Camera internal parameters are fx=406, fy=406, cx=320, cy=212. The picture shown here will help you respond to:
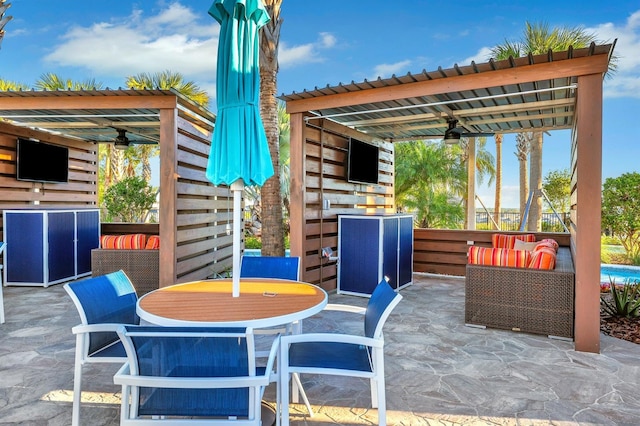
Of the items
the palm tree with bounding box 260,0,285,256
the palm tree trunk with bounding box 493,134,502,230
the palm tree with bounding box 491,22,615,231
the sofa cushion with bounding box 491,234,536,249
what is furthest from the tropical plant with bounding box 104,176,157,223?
the palm tree trunk with bounding box 493,134,502,230

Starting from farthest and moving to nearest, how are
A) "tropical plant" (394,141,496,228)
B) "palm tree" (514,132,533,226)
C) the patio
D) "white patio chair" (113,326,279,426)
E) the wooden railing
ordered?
1. "palm tree" (514,132,533,226)
2. "tropical plant" (394,141,496,228)
3. the wooden railing
4. the patio
5. "white patio chair" (113,326,279,426)

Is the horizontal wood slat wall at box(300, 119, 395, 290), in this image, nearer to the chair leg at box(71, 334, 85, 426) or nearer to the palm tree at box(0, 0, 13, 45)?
the chair leg at box(71, 334, 85, 426)

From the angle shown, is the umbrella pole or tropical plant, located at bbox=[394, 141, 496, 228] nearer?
the umbrella pole

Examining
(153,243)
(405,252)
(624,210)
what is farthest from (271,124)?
(624,210)

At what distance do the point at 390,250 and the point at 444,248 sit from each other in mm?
2141

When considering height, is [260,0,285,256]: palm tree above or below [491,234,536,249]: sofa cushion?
above

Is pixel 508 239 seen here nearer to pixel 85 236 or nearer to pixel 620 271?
pixel 620 271

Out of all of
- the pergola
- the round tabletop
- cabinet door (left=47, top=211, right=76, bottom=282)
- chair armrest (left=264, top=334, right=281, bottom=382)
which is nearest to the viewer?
chair armrest (left=264, top=334, right=281, bottom=382)

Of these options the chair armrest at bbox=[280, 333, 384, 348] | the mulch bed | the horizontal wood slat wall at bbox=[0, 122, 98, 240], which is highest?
the horizontal wood slat wall at bbox=[0, 122, 98, 240]

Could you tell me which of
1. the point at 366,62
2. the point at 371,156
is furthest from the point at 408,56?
the point at 371,156

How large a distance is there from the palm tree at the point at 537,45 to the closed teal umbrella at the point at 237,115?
35.4 ft

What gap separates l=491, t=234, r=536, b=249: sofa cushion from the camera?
6.27 m

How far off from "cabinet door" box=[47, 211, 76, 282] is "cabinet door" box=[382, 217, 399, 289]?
4907 mm

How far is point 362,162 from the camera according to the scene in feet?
21.5
